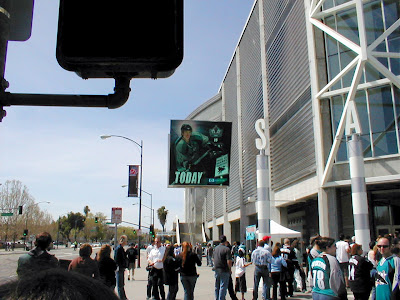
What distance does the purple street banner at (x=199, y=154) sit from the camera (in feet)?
101

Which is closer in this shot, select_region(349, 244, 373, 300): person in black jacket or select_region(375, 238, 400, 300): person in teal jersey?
select_region(375, 238, 400, 300): person in teal jersey

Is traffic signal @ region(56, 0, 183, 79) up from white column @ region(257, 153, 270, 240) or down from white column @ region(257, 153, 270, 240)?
down

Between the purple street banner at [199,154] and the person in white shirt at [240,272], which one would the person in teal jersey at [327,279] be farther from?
the purple street banner at [199,154]

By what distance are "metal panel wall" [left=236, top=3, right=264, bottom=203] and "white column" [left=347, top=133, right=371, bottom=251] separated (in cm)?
1708

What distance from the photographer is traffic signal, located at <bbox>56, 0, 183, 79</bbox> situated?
2.00m

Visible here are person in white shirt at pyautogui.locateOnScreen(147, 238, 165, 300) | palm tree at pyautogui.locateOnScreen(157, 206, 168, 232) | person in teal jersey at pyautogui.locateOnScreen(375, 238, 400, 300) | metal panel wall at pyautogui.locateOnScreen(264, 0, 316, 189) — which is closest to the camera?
person in teal jersey at pyautogui.locateOnScreen(375, 238, 400, 300)

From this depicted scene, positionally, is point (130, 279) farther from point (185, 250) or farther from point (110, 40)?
point (110, 40)

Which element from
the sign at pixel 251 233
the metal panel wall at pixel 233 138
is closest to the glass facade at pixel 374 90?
the sign at pixel 251 233

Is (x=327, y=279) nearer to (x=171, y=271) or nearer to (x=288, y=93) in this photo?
(x=171, y=271)

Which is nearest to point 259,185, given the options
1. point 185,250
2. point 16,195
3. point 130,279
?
point 130,279

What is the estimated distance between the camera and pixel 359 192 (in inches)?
840

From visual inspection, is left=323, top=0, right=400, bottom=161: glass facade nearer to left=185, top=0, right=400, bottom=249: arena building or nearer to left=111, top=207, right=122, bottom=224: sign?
left=185, top=0, right=400, bottom=249: arena building

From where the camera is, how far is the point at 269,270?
1303 cm

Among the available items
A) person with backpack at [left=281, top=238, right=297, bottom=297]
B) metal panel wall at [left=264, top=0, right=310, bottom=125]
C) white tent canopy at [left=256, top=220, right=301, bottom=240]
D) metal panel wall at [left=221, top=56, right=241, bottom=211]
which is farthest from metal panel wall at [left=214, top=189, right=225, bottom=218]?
person with backpack at [left=281, top=238, right=297, bottom=297]
